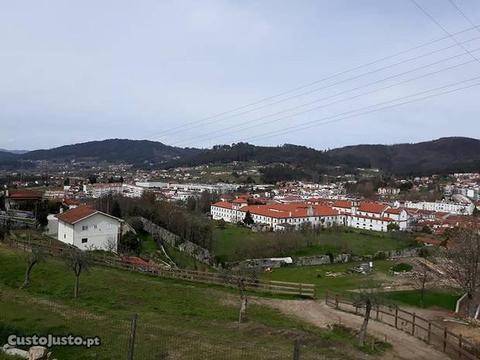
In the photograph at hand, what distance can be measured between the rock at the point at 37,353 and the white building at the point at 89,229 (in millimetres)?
28755

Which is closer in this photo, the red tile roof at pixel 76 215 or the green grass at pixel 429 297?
the green grass at pixel 429 297

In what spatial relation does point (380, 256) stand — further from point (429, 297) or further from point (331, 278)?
point (429, 297)

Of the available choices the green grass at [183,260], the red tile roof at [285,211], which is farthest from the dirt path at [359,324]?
the red tile roof at [285,211]

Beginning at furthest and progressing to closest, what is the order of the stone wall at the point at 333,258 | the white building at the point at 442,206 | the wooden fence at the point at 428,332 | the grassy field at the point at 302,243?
1. the white building at the point at 442,206
2. the grassy field at the point at 302,243
3. the stone wall at the point at 333,258
4. the wooden fence at the point at 428,332

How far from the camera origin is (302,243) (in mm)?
62812

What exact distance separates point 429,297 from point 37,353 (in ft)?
92.8

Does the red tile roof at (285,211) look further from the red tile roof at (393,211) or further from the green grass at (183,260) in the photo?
the green grass at (183,260)

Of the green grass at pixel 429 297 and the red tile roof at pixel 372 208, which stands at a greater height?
the red tile roof at pixel 372 208

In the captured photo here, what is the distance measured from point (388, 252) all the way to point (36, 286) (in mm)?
51686

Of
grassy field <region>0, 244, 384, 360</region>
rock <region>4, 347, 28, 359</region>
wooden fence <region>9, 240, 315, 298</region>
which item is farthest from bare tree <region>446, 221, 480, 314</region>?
rock <region>4, 347, 28, 359</region>

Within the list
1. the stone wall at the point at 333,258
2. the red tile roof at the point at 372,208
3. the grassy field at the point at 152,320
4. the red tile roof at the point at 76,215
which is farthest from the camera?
the red tile roof at the point at 372,208

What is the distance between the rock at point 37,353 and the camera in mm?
10117

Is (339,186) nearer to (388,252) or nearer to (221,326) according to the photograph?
(388,252)

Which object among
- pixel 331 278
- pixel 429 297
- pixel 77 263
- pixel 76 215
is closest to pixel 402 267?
pixel 331 278
